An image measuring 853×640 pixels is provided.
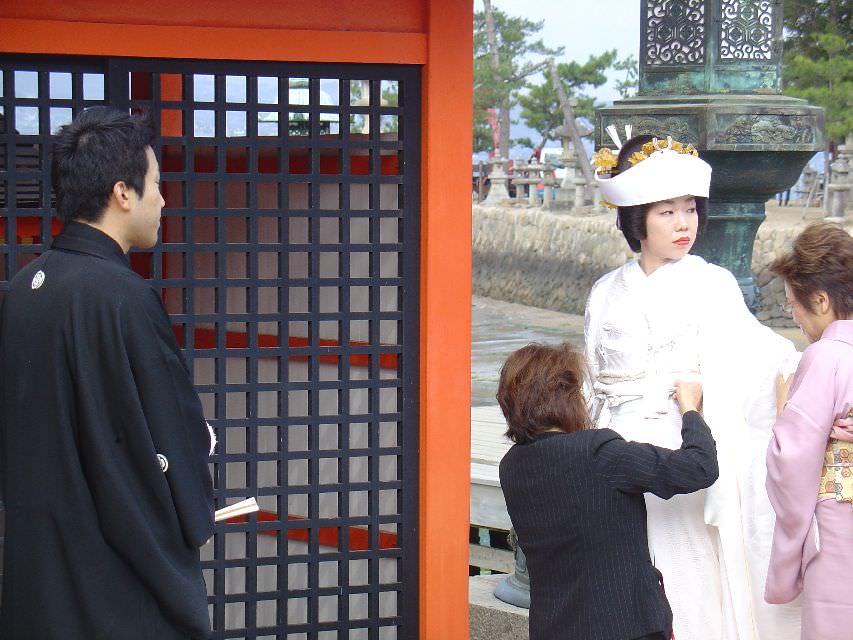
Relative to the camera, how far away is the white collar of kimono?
341 cm

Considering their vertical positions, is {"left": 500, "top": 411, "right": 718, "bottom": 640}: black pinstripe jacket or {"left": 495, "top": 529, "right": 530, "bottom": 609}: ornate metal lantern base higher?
{"left": 500, "top": 411, "right": 718, "bottom": 640}: black pinstripe jacket

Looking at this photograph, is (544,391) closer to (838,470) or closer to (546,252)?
(838,470)

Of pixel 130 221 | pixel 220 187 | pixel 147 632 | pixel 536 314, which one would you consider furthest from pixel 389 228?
pixel 536 314

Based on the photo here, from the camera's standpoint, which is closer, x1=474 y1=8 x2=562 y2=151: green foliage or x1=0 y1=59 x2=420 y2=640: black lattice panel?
x1=0 y1=59 x2=420 y2=640: black lattice panel

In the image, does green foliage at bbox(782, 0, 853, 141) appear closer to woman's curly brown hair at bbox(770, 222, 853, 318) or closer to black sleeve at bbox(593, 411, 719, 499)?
woman's curly brown hair at bbox(770, 222, 853, 318)

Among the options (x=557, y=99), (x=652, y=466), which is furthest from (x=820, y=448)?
(x=557, y=99)

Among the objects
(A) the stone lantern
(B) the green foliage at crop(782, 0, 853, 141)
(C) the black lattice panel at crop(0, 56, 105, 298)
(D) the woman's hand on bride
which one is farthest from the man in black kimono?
(B) the green foliage at crop(782, 0, 853, 141)

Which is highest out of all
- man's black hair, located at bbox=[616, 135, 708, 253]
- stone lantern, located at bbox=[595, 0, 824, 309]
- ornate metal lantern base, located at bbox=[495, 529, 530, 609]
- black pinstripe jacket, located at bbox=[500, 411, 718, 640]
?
stone lantern, located at bbox=[595, 0, 824, 309]

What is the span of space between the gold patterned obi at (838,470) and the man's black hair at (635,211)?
31.9 inches

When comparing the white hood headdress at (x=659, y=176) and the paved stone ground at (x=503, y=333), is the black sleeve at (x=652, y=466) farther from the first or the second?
the paved stone ground at (x=503, y=333)

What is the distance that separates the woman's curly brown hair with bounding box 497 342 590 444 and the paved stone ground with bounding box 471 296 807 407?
999 centimetres

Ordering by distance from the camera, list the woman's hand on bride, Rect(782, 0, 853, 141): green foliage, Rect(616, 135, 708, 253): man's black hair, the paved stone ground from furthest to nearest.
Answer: Rect(782, 0, 853, 141): green foliage < the paved stone ground < Rect(616, 135, 708, 253): man's black hair < the woman's hand on bride

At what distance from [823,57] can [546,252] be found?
6454 millimetres

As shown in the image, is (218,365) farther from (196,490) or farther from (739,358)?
(739,358)
